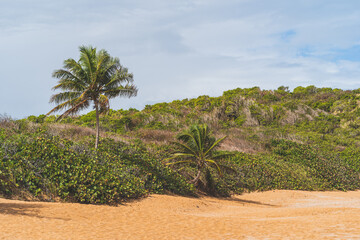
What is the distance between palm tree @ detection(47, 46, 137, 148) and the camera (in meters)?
18.6

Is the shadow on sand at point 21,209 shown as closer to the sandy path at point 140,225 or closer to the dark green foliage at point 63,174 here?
the sandy path at point 140,225

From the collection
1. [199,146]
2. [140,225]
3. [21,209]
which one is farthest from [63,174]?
[199,146]

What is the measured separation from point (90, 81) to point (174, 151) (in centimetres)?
762

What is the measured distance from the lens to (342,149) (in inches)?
1475

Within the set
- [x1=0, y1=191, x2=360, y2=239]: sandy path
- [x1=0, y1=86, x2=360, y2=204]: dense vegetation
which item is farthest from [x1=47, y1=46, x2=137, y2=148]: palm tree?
[x1=0, y1=191, x2=360, y2=239]: sandy path

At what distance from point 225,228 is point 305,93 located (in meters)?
66.4

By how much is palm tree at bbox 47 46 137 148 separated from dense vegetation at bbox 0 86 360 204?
2434 millimetres

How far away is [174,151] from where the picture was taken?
71.8ft

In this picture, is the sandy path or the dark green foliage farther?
the dark green foliage

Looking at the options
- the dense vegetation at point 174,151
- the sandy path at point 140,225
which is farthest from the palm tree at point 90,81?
the sandy path at point 140,225

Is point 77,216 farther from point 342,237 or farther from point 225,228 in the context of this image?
point 342,237

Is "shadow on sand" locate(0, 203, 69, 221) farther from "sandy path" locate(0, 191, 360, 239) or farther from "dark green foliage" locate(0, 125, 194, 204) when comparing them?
"dark green foliage" locate(0, 125, 194, 204)

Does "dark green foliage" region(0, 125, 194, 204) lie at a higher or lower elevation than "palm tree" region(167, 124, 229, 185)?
lower

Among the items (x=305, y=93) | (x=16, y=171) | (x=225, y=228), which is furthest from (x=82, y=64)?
(x=305, y=93)
